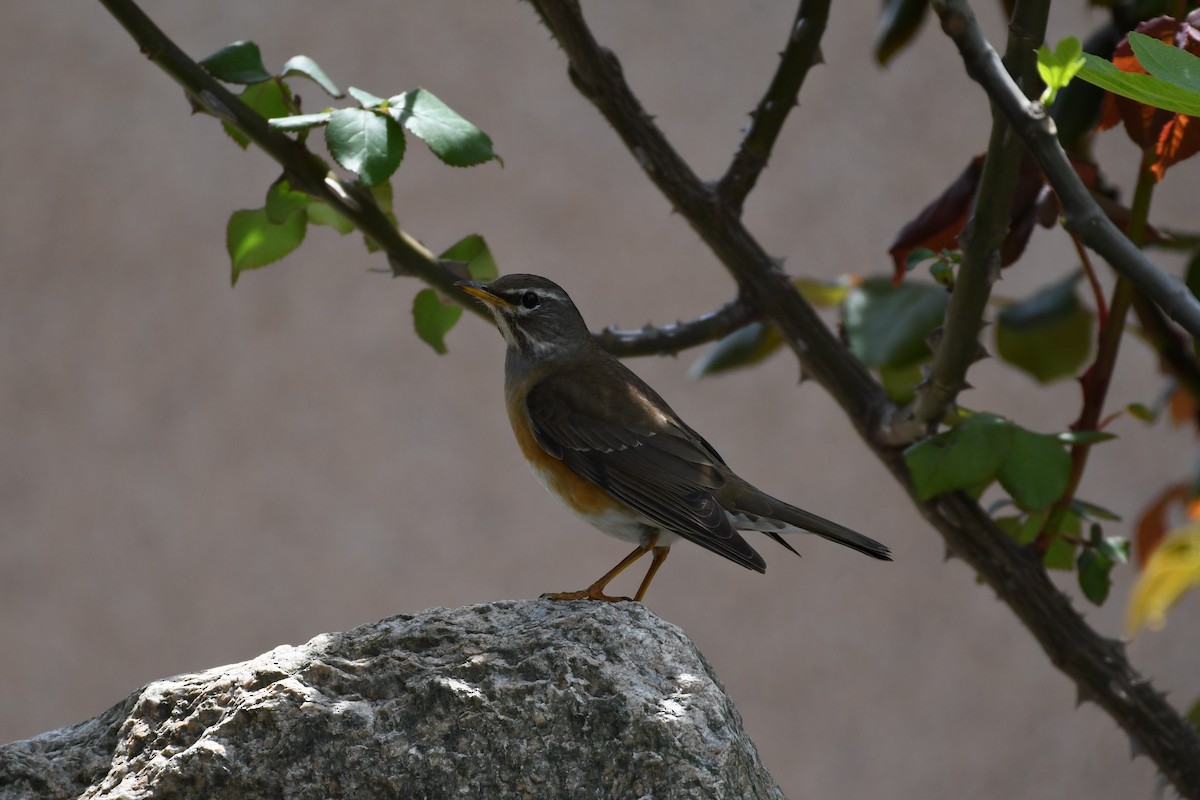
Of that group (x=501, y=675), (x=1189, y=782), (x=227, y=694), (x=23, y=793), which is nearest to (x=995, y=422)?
(x=1189, y=782)

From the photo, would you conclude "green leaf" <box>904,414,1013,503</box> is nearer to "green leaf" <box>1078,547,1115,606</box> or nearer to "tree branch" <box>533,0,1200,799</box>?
"tree branch" <box>533,0,1200,799</box>

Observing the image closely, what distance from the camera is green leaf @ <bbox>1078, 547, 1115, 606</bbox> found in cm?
220

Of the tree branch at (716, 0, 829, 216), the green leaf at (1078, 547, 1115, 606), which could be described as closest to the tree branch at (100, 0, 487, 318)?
the tree branch at (716, 0, 829, 216)

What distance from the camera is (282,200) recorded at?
2.15m

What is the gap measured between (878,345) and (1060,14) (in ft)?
13.7

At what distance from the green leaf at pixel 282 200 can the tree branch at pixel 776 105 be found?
0.78 metres

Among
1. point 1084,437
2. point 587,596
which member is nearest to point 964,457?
point 1084,437

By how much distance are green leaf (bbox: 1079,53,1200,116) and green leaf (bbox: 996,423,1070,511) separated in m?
0.90

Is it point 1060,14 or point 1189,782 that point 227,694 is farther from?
point 1060,14

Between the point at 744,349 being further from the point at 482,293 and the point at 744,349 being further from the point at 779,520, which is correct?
the point at 482,293

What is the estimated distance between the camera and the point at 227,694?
4.99 ft

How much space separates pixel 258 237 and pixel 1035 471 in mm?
1393

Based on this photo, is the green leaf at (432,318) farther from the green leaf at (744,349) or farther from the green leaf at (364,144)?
the green leaf at (744,349)

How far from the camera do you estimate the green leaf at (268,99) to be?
2.17 meters
